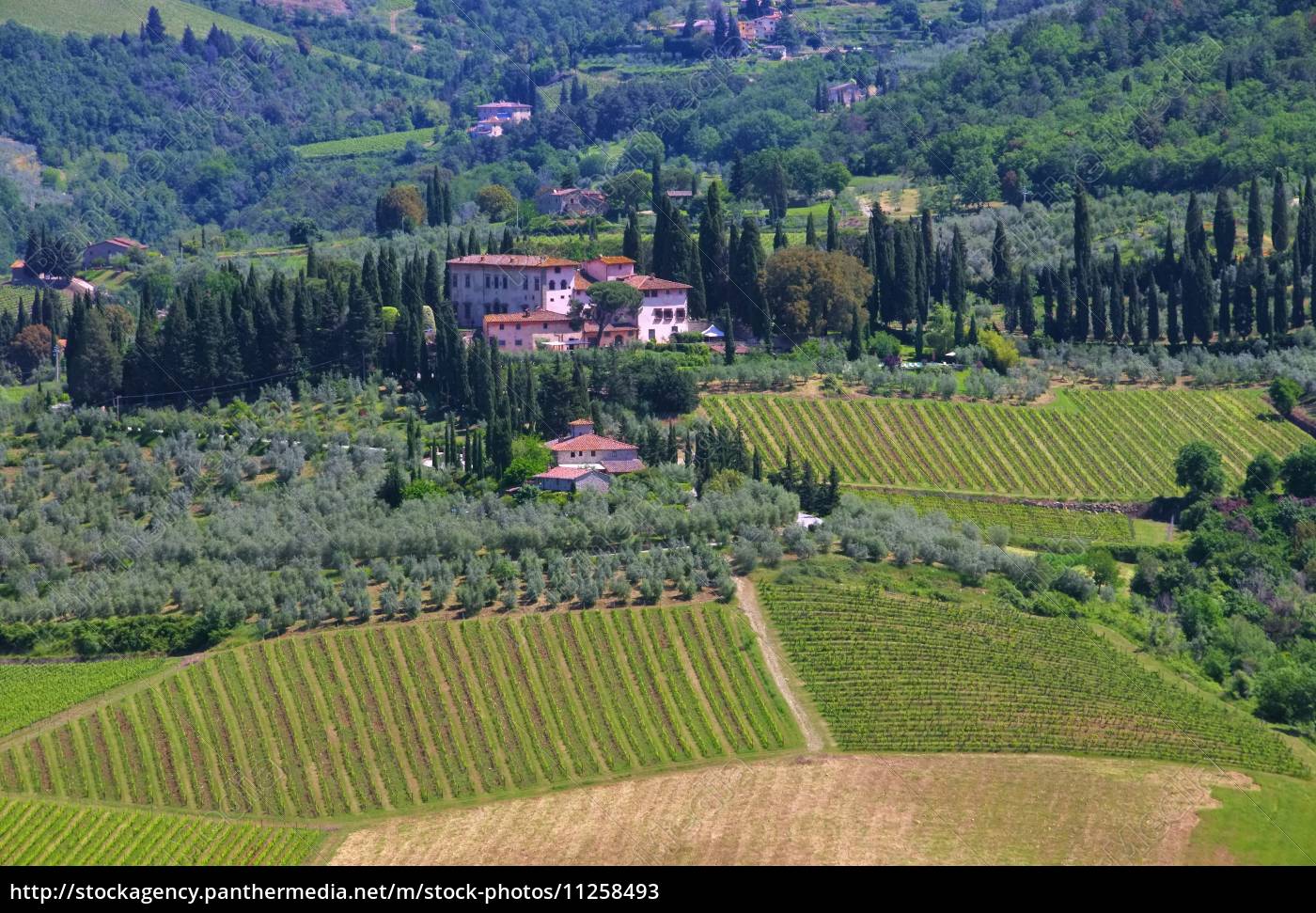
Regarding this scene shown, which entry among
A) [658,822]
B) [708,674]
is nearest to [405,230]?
[708,674]

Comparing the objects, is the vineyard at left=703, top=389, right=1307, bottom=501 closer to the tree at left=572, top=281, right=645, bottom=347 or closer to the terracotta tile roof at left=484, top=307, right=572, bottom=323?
the tree at left=572, top=281, right=645, bottom=347

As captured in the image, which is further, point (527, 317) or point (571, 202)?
point (571, 202)

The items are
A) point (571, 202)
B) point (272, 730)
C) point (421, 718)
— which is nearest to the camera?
point (272, 730)

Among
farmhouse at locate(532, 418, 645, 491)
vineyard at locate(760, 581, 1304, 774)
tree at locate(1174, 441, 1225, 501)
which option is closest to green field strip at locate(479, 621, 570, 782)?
vineyard at locate(760, 581, 1304, 774)

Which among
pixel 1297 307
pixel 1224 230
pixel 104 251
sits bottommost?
pixel 1297 307

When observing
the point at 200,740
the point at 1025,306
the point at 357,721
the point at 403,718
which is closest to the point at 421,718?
the point at 403,718

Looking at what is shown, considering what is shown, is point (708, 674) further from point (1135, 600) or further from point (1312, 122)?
point (1312, 122)

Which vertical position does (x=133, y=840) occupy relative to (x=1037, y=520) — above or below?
below

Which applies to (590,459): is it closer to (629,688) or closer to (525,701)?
(629,688)
